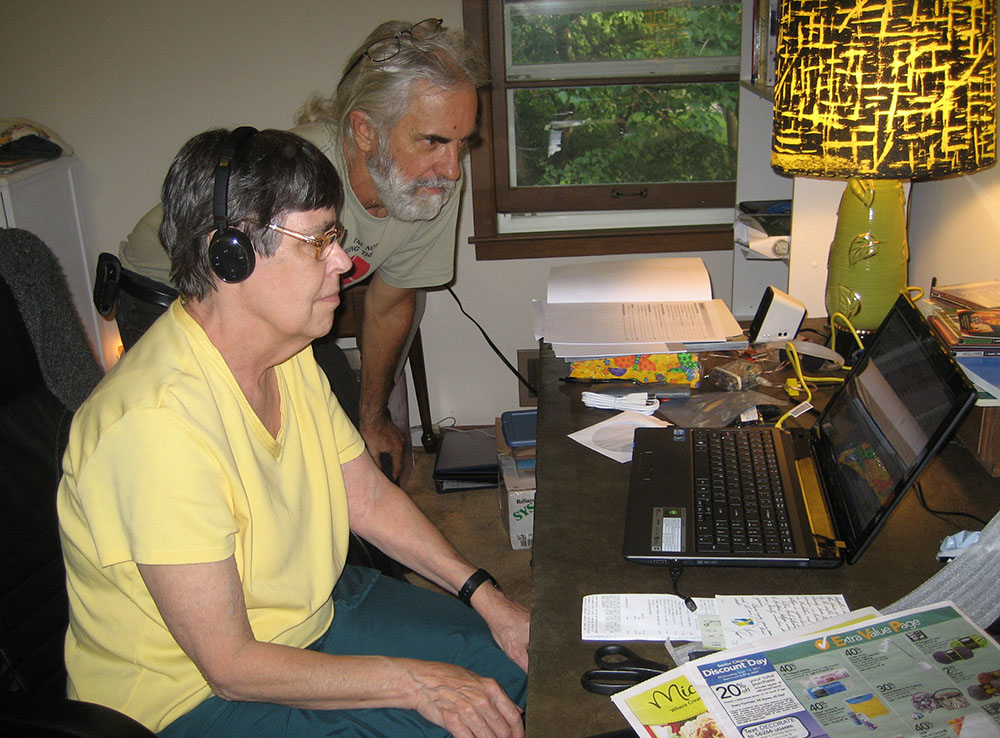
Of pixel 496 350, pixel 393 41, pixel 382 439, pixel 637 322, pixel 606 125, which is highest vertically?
pixel 393 41

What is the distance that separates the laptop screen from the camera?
0.94 meters

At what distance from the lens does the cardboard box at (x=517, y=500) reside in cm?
226

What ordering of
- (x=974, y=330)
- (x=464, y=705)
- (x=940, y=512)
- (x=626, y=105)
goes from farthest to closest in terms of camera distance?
(x=626, y=105)
(x=974, y=330)
(x=940, y=512)
(x=464, y=705)

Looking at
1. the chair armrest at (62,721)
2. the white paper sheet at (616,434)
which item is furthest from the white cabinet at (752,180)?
the chair armrest at (62,721)

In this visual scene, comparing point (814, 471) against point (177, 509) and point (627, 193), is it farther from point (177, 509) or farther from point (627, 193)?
point (627, 193)

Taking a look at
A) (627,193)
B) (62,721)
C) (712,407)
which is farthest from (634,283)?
(62,721)

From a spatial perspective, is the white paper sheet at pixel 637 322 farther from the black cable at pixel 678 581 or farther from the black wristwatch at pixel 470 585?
the black cable at pixel 678 581

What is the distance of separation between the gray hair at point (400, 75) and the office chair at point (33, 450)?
0.75 meters

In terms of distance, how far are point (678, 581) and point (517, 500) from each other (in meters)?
1.26

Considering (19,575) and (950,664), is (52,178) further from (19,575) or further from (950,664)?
(950,664)

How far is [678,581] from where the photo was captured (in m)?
1.01

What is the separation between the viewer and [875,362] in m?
1.23

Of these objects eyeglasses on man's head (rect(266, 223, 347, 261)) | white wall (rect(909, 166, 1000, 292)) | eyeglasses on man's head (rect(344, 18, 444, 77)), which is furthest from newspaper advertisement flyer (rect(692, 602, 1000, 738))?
eyeglasses on man's head (rect(344, 18, 444, 77))

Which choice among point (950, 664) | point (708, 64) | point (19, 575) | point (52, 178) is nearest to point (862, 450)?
point (950, 664)
